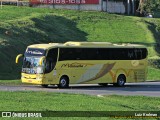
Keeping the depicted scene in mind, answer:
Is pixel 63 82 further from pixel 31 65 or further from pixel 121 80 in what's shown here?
pixel 121 80

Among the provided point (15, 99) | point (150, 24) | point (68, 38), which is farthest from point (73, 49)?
point (150, 24)

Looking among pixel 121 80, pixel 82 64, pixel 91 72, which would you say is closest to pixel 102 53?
pixel 91 72

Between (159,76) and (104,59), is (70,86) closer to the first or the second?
(104,59)

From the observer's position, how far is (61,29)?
63156 millimetres

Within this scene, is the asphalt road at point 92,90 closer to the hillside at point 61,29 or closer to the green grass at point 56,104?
the green grass at point 56,104

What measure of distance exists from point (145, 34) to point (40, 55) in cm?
3378

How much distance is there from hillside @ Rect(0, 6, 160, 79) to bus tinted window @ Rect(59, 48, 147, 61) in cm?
709

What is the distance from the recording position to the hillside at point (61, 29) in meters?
48.1

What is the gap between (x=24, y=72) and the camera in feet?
120

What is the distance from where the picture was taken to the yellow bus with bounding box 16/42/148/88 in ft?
117

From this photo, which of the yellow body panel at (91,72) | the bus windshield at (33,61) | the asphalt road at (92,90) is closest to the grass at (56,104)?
the asphalt road at (92,90)

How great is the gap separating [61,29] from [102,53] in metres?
25.0

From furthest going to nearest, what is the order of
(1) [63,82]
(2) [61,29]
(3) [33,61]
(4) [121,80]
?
1. (2) [61,29]
2. (4) [121,80]
3. (1) [63,82]
4. (3) [33,61]

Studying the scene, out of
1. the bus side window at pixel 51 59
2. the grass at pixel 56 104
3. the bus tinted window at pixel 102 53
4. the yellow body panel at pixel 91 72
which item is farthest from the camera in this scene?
the bus tinted window at pixel 102 53
